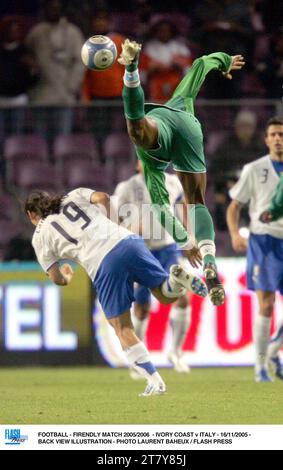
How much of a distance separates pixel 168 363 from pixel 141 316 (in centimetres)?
94

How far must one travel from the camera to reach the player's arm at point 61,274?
9715mm

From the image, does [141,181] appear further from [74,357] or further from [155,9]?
[155,9]

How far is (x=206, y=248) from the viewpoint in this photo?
923 centimetres

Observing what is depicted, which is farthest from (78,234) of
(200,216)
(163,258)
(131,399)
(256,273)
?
(163,258)

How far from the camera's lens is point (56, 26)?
623 inches

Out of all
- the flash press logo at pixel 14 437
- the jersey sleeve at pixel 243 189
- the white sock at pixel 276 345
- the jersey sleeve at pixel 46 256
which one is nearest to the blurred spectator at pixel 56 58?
the jersey sleeve at pixel 243 189

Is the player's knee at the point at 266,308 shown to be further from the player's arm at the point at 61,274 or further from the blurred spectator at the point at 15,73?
the blurred spectator at the point at 15,73

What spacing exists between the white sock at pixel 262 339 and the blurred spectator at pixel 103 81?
4.78 meters

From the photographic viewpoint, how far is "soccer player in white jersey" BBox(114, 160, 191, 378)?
13031 mm

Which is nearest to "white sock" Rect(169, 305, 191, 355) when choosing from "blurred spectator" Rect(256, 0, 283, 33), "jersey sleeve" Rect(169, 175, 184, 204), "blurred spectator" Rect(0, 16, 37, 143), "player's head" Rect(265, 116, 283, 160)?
"jersey sleeve" Rect(169, 175, 184, 204)

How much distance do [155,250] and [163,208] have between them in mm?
3311

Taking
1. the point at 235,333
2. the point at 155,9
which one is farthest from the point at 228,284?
the point at 155,9

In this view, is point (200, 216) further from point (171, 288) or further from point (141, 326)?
point (141, 326)

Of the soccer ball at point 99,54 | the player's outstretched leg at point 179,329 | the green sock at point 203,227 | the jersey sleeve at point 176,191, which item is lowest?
the player's outstretched leg at point 179,329
